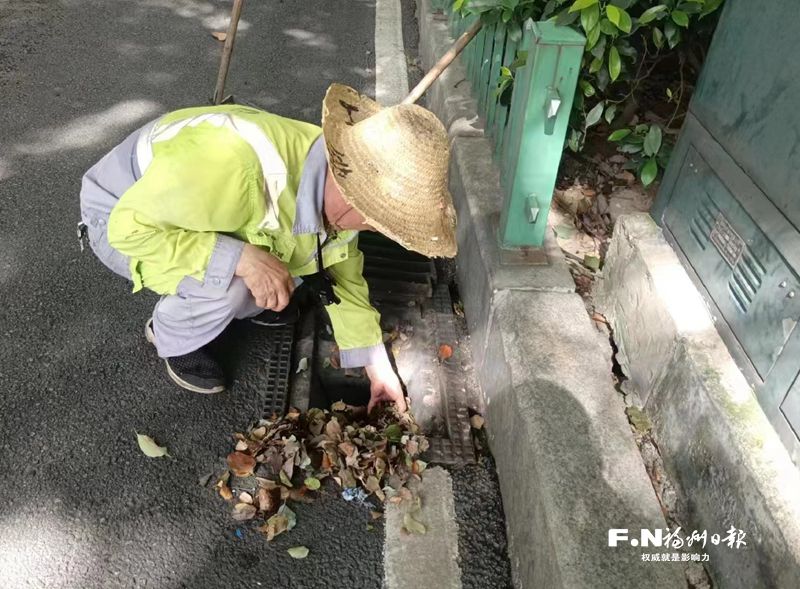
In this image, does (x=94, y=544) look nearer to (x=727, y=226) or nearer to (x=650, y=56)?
(x=727, y=226)

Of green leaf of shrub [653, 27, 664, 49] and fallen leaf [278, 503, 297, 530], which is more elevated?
green leaf of shrub [653, 27, 664, 49]

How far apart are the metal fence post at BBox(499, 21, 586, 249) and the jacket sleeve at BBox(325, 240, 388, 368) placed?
1.92 feet

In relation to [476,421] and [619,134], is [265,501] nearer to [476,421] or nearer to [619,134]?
[476,421]

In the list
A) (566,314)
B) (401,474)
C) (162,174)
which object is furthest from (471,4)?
(401,474)

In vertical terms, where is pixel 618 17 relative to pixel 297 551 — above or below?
above

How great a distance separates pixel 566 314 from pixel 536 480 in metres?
0.69

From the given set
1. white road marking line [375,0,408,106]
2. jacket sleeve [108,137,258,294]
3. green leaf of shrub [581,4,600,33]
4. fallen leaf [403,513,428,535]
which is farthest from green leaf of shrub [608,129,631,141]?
white road marking line [375,0,408,106]

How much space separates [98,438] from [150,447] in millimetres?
189

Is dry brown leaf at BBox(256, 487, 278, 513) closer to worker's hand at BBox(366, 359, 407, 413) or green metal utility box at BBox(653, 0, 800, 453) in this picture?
worker's hand at BBox(366, 359, 407, 413)

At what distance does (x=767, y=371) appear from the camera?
181cm

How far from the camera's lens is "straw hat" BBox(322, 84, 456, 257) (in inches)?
69.8

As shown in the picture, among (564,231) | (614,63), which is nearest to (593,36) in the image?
(614,63)

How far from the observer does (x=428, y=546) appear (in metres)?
2.02

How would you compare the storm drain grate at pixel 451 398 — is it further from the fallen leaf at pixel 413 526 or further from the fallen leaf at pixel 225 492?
the fallen leaf at pixel 225 492
